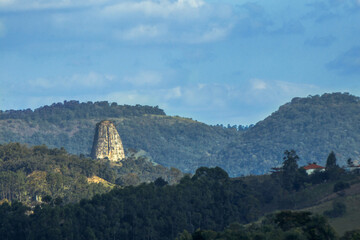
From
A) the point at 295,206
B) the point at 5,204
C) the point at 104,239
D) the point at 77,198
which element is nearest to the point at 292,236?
the point at 104,239

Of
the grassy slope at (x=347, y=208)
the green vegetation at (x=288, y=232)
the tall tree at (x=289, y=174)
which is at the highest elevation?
the tall tree at (x=289, y=174)

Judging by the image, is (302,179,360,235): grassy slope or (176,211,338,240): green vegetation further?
(302,179,360,235): grassy slope

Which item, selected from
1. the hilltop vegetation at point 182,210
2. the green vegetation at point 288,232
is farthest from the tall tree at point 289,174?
the green vegetation at point 288,232

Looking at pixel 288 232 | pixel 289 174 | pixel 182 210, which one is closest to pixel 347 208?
pixel 182 210

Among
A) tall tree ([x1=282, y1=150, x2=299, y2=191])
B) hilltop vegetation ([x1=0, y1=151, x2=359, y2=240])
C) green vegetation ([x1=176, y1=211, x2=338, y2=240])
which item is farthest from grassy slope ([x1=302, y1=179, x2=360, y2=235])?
tall tree ([x1=282, y1=150, x2=299, y2=191])

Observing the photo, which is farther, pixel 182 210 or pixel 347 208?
pixel 182 210

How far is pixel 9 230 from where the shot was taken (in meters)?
152

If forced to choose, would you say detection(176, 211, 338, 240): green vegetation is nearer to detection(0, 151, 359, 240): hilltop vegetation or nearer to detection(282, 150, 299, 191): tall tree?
detection(0, 151, 359, 240): hilltop vegetation

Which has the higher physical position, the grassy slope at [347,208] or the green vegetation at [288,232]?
the grassy slope at [347,208]

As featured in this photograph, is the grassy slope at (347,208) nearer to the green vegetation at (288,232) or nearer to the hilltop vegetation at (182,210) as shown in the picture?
the hilltop vegetation at (182,210)

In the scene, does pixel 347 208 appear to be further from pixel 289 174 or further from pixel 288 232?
pixel 288 232

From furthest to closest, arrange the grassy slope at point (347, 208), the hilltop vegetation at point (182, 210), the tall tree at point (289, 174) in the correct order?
the tall tree at point (289, 174), the hilltop vegetation at point (182, 210), the grassy slope at point (347, 208)

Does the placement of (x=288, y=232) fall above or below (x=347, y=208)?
below

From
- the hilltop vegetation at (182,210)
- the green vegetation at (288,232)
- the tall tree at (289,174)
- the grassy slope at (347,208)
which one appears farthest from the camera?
Result: the tall tree at (289,174)
